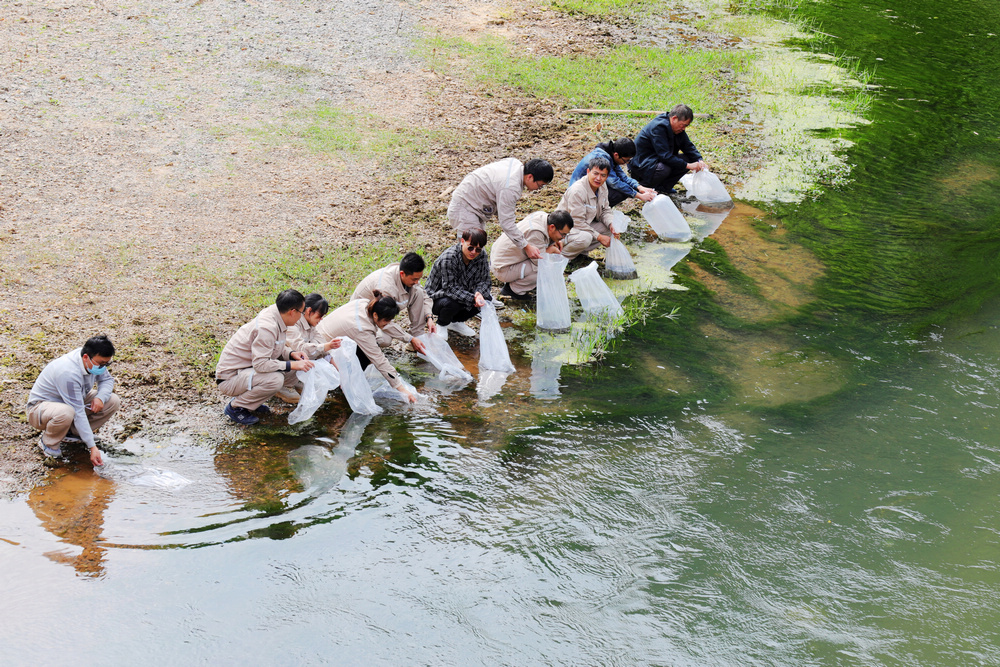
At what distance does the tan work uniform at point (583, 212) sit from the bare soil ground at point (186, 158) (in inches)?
33.3

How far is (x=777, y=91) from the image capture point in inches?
407

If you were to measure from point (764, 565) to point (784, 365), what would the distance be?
2.04m

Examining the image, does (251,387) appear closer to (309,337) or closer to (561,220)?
(309,337)

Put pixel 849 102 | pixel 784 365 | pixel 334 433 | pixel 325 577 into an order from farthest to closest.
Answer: pixel 849 102
pixel 784 365
pixel 334 433
pixel 325 577

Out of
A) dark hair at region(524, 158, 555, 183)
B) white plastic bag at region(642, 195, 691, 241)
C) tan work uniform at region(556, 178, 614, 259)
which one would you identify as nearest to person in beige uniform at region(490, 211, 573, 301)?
tan work uniform at region(556, 178, 614, 259)

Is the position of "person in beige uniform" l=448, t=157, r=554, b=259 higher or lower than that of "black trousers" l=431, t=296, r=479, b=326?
higher

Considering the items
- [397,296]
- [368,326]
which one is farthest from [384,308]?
[397,296]

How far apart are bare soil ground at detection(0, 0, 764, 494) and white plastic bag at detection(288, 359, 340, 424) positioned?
0.54 meters

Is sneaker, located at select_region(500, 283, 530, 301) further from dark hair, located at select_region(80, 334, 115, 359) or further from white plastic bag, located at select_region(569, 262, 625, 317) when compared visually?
dark hair, located at select_region(80, 334, 115, 359)

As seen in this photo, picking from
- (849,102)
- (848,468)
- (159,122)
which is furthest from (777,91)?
(159,122)

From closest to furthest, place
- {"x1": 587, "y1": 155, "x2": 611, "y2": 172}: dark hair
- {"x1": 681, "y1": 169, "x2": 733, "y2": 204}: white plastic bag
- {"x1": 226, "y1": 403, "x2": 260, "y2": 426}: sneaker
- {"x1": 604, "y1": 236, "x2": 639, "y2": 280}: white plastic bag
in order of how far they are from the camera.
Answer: {"x1": 226, "y1": 403, "x2": 260, "y2": 426}: sneaker, {"x1": 587, "y1": 155, "x2": 611, "y2": 172}: dark hair, {"x1": 604, "y1": 236, "x2": 639, "y2": 280}: white plastic bag, {"x1": 681, "y1": 169, "x2": 733, "y2": 204}: white plastic bag

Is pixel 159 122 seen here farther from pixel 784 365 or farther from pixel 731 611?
pixel 731 611

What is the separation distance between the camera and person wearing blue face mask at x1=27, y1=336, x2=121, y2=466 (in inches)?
171

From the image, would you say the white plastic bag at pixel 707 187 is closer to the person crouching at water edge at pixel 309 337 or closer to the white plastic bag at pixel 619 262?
the white plastic bag at pixel 619 262
